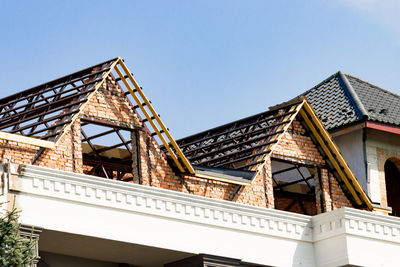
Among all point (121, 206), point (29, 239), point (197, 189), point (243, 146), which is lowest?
point (29, 239)

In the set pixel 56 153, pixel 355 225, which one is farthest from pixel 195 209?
pixel 355 225

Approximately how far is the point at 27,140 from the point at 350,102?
12.3m

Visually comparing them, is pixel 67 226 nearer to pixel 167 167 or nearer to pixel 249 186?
pixel 167 167

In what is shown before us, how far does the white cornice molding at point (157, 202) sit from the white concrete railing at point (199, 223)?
0.02m

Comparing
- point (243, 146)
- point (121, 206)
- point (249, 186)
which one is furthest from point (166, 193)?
point (243, 146)

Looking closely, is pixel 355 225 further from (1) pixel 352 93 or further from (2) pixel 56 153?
(1) pixel 352 93

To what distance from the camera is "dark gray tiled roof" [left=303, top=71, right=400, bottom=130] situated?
29.3 metres

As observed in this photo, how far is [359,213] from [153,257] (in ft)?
16.6

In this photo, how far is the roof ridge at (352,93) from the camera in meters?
29.0

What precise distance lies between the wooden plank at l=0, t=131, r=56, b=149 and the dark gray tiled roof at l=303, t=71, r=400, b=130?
1054 cm

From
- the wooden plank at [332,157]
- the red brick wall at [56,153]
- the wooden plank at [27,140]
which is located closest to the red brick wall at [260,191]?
the wooden plank at [332,157]

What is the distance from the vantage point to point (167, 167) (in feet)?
78.9

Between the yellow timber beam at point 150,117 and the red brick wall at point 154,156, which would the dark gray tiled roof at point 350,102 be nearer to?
the red brick wall at point 154,156

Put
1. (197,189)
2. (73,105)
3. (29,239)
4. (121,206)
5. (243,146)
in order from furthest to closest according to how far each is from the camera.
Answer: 1. (243,146)
2. (197,189)
3. (73,105)
4. (121,206)
5. (29,239)
